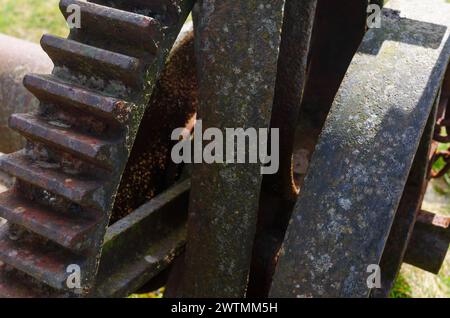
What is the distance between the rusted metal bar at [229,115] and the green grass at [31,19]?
3735mm

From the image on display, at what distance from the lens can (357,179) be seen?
1.62 m

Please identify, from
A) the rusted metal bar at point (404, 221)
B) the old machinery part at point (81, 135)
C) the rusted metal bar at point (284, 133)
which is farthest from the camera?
the rusted metal bar at point (404, 221)

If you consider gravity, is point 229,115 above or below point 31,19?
above

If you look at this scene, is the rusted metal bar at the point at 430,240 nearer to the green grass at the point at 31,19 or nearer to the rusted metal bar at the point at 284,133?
the rusted metal bar at the point at 284,133

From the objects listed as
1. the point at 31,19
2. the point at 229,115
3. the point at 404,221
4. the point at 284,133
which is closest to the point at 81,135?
the point at 229,115

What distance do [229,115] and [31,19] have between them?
427cm

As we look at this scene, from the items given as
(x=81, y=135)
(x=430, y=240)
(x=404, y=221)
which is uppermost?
(x=81, y=135)

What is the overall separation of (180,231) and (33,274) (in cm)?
68

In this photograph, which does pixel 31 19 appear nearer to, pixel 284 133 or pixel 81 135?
pixel 284 133

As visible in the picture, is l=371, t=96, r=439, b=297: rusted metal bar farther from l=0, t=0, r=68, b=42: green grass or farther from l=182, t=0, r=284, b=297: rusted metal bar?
l=0, t=0, r=68, b=42: green grass

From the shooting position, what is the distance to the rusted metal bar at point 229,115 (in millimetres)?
1678

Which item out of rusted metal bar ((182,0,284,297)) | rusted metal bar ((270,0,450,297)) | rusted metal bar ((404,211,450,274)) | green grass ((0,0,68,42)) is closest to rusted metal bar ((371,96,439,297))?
rusted metal bar ((404,211,450,274))

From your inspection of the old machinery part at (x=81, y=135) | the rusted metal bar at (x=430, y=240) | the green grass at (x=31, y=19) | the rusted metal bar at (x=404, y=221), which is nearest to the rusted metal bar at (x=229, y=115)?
the old machinery part at (x=81, y=135)

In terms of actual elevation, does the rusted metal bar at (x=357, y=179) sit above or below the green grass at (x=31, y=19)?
above
